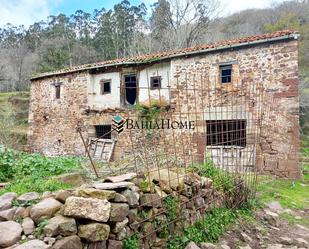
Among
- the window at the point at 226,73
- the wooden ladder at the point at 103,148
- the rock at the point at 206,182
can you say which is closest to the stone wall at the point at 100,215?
the rock at the point at 206,182

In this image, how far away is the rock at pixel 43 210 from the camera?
2.84m

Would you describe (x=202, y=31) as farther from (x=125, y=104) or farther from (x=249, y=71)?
(x=249, y=71)

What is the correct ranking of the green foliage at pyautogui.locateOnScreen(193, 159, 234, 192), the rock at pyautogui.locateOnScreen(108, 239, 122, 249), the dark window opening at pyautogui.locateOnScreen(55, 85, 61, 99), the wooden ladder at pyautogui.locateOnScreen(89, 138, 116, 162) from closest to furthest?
the rock at pyautogui.locateOnScreen(108, 239, 122, 249)
the green foliage at pyautogui.locateOnScreen(193, 159, 234, 192)
the wooden ladder at pyautogui.locateOnScreen(89, 138, 116, 162)
the dark window opening at pyautogui.locateOnScreen(55, 85, 61, 99)

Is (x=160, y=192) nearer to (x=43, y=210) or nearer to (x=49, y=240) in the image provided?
(x=43, y=210)

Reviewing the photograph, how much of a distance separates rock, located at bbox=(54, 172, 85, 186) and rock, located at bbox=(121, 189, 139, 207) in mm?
1360

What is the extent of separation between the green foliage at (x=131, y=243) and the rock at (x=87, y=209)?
48cm

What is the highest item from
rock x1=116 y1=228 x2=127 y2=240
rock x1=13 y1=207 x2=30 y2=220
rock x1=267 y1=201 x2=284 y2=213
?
rock x1=13 y1=207 x2=30 y2=220

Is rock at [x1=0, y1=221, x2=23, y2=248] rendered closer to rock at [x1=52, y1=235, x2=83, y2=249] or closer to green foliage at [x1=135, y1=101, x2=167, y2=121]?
rock at [x1=52, y1=235, x2=83, y2=249]

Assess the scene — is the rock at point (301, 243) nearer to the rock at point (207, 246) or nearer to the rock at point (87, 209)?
the rock at point (207, 246)

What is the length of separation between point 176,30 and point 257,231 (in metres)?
22.4

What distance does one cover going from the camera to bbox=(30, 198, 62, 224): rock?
2.84 metres

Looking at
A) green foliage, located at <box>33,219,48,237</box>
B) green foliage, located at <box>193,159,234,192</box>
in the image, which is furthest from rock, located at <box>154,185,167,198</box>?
green foliage, located at <box>33,219,48,237</box>

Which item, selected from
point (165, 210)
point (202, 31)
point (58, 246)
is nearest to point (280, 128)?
point (165, 210)

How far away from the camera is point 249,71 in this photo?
32.2 ft
